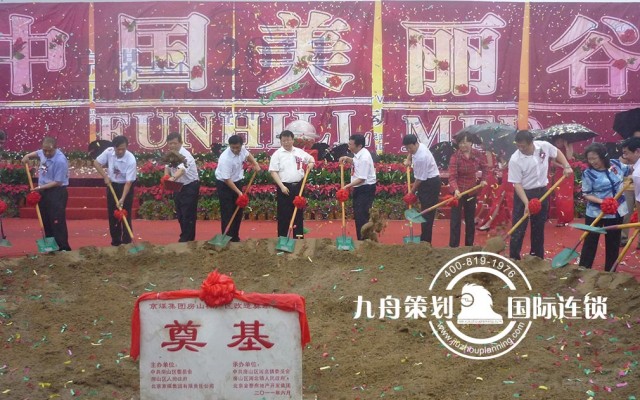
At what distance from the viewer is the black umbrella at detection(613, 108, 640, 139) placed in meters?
15.0

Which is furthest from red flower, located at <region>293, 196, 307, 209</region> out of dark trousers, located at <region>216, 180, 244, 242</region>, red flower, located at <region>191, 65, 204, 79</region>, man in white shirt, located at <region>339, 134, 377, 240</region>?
red flower, located at <region>191, 65, 204, 79</region>

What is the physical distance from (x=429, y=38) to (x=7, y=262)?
907 centimetres

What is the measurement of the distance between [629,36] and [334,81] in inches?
208

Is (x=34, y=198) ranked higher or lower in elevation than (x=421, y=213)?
higher

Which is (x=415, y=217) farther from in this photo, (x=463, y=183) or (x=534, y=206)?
(x=534, y=206)

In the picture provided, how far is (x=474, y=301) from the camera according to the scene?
7051 mm

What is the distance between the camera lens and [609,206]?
25.6ft

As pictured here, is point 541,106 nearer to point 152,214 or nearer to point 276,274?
point 152,214

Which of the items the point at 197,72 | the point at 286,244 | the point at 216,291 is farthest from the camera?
the point at 197,72

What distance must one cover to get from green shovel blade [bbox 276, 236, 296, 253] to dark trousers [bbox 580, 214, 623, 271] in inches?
119

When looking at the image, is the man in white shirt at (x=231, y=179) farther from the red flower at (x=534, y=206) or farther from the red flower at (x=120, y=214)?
the red flower at (x=534, y=206)

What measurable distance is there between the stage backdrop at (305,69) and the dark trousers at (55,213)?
19.4 ft

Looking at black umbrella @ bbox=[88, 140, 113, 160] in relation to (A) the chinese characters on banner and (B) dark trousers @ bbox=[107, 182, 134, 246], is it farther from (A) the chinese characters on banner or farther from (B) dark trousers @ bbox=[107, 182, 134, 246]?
(A) the chinese characters on banner

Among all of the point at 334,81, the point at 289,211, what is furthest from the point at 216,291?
the point at 334,81
